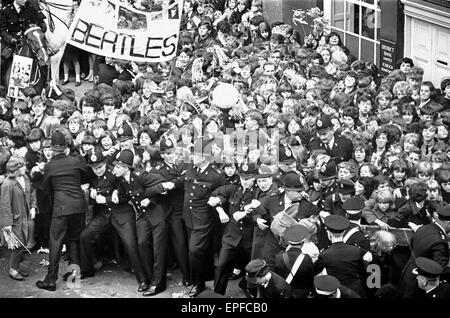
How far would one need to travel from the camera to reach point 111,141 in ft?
46.0

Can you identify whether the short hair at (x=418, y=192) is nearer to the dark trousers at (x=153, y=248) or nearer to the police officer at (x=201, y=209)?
the police officer at (x=201, y=209)

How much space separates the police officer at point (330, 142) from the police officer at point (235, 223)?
134cm

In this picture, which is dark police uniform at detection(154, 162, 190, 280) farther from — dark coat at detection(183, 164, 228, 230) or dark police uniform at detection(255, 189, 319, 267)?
dark police uniform at detection(255, 189, 319, 267)

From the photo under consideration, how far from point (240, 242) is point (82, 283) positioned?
2.19 m

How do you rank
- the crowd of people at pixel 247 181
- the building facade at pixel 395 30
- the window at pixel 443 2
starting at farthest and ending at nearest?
the building facade at pixel 395 30 < the window at pixel 443 2 < the crowd of people at pixel 247 181

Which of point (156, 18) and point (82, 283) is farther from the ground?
point (156, 18)

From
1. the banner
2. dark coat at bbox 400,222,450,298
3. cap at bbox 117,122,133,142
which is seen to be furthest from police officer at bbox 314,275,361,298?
the banner

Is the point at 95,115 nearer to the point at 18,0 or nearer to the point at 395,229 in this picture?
the point at 18,0

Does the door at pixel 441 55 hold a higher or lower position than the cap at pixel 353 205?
higher

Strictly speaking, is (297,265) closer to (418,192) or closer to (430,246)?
(430,246)

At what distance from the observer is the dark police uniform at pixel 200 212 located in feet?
43.3

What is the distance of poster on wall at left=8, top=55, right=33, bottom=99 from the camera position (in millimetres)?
17156

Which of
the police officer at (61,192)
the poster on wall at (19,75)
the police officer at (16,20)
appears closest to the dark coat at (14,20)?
the police officer at (16,20)

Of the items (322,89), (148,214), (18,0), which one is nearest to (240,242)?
(148,214)
